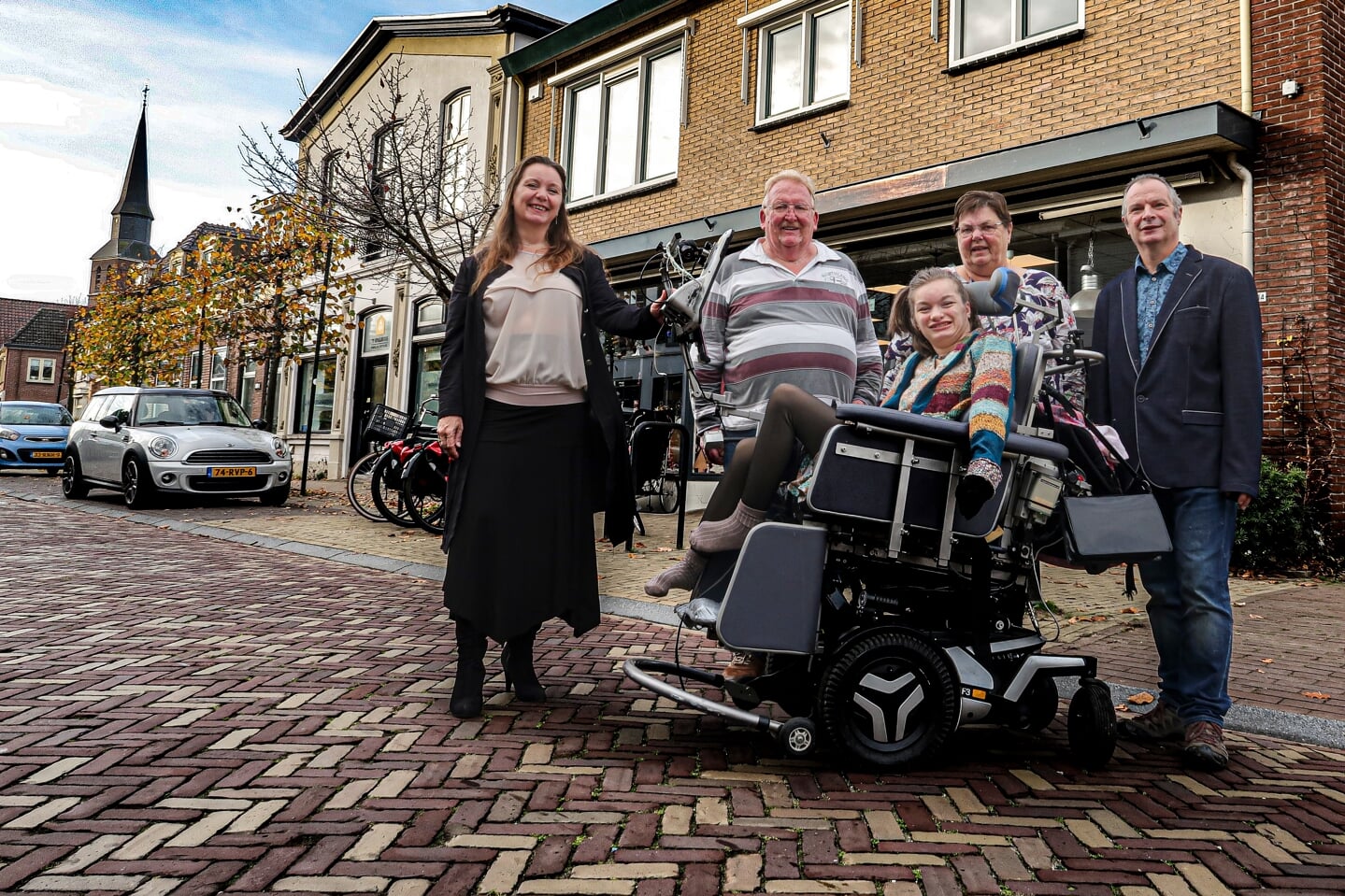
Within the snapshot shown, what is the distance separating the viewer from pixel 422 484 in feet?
30.8

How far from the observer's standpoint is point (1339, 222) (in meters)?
7.64

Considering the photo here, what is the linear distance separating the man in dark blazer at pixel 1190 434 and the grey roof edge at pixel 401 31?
15020 millimetres

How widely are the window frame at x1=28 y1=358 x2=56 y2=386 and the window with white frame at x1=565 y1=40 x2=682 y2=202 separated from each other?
257ft

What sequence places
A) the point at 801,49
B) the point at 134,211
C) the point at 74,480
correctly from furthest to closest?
the point at 134,211 → the point at 74,480 → the point at 801,49

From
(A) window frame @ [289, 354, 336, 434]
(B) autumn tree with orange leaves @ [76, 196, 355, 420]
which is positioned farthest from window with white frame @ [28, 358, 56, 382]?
(A) window frame @ [289, 354, 336, 434]

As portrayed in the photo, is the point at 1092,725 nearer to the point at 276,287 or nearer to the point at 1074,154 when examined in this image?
the point at 1074,154

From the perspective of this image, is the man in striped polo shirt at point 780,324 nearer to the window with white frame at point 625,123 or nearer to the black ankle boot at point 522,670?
the black ankle boot at point 522,670

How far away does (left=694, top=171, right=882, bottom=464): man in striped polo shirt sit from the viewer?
11.2ft

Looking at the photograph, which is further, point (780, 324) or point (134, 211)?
point (134, 211)

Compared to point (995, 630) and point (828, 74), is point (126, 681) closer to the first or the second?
point (995, 630)

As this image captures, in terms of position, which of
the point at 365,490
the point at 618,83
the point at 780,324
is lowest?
the point at 365,490

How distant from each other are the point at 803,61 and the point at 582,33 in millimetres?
4887

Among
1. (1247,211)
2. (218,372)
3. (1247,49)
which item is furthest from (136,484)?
(218,372)

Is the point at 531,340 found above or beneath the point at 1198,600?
above
